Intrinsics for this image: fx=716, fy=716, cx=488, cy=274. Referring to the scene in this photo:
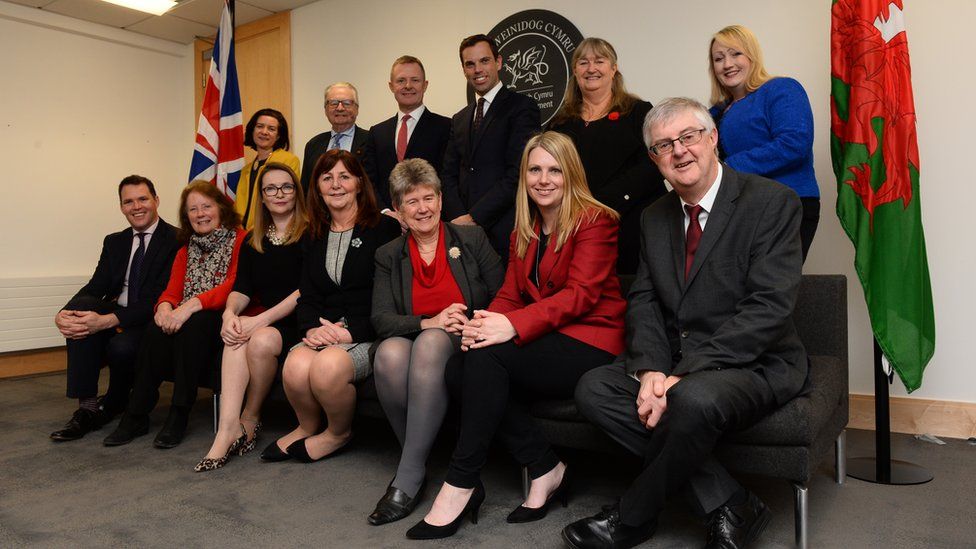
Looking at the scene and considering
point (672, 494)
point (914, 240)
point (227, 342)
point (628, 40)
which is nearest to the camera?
point (672, 494)

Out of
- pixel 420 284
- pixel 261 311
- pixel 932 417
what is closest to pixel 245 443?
pixel 261 311

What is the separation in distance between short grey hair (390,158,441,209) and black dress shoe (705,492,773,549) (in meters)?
1.47

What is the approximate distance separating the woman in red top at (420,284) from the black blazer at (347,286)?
15 centimetres

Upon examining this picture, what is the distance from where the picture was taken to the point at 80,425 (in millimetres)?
3355

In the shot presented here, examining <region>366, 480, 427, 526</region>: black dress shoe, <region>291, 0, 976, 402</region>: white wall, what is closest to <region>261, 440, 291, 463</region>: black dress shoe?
<region>366, 480, 427, 526</region>: black dress shoe

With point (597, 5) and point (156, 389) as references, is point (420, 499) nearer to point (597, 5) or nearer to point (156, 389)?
point (156, 389)

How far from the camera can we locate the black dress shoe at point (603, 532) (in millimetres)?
1833

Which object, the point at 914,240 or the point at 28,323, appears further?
the point at 28,323

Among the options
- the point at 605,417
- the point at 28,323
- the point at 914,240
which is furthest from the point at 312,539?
the point at 28,323

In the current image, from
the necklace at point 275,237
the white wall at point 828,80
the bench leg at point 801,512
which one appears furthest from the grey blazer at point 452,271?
the white wall at point 828,80

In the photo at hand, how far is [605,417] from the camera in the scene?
195 cm

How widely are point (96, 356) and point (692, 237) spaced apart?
291 centimetres

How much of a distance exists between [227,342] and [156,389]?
1.97 feet

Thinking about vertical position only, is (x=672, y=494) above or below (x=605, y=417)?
below
